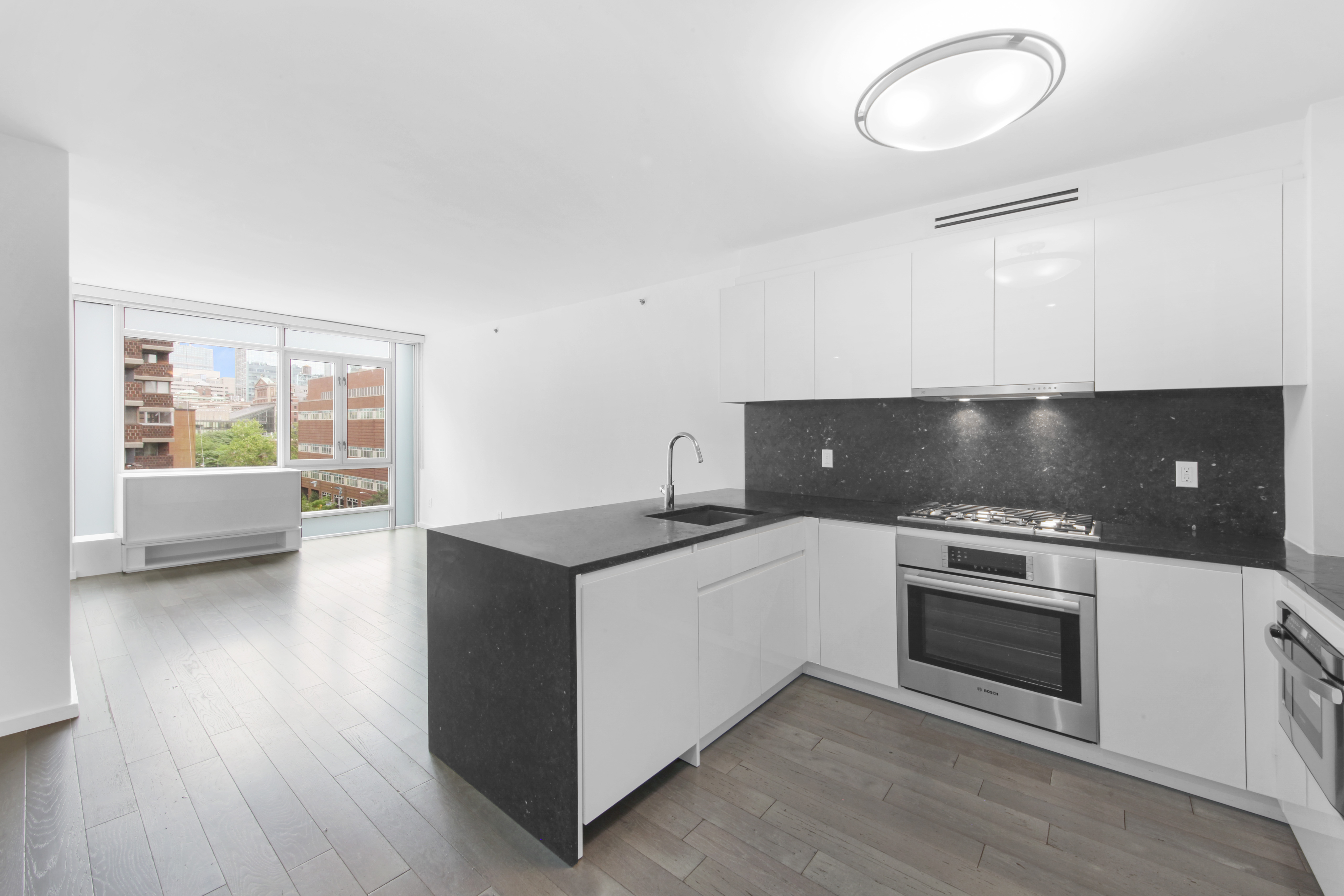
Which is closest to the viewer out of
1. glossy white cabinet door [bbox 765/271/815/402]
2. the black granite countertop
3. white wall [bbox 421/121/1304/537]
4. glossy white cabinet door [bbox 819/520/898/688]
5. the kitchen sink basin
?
the black granite countertop

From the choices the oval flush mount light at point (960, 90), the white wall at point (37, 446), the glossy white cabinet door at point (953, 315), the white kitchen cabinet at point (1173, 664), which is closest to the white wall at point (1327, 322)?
the white kitchen cabinet at point (1173, 664)

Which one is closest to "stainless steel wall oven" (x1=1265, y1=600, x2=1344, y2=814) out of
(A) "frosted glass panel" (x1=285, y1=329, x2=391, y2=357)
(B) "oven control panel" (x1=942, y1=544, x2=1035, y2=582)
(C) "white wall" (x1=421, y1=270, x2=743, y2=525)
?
(B) "oven control panel" (x1=942, y1=544, x2=1035, y2=582)

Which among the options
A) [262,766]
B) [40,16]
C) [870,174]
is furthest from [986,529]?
[40,16]

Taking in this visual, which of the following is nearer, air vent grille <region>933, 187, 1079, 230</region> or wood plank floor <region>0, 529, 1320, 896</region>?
wood plank floor <region>0, 529, 1320, 896</region>

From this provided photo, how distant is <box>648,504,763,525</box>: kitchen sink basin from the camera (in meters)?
2.82

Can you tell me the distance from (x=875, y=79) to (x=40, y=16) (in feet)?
8.30

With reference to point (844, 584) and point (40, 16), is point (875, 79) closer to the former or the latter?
point (844, 584)

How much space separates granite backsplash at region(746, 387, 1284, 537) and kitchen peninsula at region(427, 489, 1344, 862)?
0.18 meters

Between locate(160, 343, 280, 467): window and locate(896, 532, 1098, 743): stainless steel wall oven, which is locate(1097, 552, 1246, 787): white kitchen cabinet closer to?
locate(896, 532, 1098, 743): stainless steel wall oven

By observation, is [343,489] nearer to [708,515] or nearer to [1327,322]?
[708,515]

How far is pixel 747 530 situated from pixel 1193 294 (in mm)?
1985

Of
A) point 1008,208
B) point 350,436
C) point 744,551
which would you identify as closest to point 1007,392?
point 1008,208

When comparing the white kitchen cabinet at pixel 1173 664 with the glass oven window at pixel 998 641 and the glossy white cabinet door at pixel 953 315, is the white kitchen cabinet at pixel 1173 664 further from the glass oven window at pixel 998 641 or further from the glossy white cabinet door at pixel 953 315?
the glossy white cabinet door at pixel 953 315

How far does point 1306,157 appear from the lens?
2.09m
